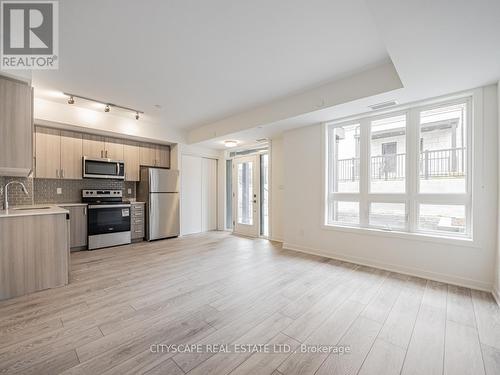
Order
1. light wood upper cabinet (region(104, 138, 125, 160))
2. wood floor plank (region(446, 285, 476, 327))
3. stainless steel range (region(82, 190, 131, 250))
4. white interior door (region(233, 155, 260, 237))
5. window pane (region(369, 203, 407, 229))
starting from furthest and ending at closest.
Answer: white interior door (region(233, 155, 260, 237))
light wood upper cabinet (region(104, 138, 125, 160))
stainless steel range (region(82, 190, 131, 250))
window pane (region(369, 203, 407, 229))
wood floor plank (region(446, 285, 476, 327))

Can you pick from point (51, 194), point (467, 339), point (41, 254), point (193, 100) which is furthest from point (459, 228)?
point (51, 194)

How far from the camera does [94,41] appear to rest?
2291 millimetres

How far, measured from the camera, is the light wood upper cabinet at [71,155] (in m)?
4.19

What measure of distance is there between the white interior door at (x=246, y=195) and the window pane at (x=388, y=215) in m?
2.63

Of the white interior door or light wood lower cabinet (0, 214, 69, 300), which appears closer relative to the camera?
light wood lower cabinet (0, 214, 69, 300)

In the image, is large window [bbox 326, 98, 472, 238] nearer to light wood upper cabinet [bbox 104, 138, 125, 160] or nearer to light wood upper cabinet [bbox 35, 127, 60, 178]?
light wood upper cabinet [bbox 104, 138, 125, 160]

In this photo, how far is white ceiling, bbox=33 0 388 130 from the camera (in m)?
1.90

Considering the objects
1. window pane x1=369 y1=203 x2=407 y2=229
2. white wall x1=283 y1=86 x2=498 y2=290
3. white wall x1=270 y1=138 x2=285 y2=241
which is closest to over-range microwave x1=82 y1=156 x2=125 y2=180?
white wall x1=270 y1=138 x2=285 y2=241

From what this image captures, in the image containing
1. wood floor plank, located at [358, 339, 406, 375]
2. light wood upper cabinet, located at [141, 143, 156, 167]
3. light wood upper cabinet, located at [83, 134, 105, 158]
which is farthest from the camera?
light wood upper cabinet, located at [141, 143, 156, 167]

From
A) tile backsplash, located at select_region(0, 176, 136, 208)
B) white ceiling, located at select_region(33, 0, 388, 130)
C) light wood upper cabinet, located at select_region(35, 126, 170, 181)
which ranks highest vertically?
white ceiling, located at select_region(33, 0, 388, 130)

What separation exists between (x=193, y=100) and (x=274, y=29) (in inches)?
83.1

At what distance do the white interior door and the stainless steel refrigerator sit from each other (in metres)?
1.55

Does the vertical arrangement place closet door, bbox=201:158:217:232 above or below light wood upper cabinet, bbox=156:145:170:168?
below

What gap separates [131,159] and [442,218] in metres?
5.89
